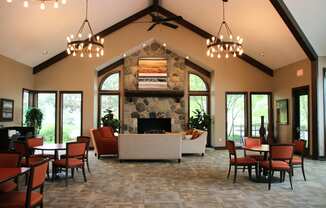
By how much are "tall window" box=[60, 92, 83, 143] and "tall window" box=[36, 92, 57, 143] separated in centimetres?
32

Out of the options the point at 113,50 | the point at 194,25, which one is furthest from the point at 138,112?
the point at 194,25

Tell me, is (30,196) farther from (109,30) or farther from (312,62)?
(109,30)

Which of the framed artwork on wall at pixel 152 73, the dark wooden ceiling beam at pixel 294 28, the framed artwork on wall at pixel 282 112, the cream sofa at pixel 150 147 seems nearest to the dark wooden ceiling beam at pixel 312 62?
the dark wooden ceiling beam at pixel 294 28

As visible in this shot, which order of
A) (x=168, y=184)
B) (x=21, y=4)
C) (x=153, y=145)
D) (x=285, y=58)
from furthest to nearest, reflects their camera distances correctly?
(x=285, y=58)
(x=153, y=145)
(x=21, y=4)
(x=168, y=184)

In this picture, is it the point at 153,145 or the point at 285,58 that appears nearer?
the point at 153,145

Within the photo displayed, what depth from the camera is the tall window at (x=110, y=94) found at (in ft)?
45.0

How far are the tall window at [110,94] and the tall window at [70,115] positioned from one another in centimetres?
116

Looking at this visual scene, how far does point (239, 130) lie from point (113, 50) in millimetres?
6347

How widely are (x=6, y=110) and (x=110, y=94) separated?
187 inches

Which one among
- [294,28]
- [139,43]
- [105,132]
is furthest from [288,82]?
[105,132]

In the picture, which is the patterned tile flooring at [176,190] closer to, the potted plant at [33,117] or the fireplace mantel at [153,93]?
the potted plant at [33,117]

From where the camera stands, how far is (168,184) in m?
6.44

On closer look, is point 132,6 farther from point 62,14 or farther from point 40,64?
point 40,64

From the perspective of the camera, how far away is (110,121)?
42.4 feet
